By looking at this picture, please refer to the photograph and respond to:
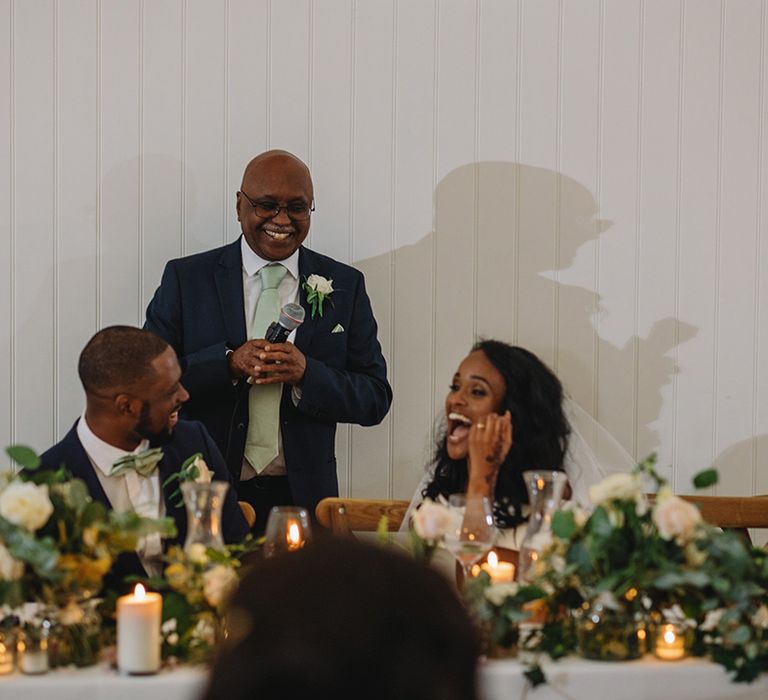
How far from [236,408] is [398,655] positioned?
3.08 metres

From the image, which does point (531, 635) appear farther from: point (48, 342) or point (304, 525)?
point (48, 342)

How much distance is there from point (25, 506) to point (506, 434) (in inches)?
56.3

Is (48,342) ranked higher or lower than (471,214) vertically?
lower

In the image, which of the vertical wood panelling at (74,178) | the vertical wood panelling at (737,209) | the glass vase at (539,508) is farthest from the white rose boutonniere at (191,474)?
the vertical wood panelling at (737,209)

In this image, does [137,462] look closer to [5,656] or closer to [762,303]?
[5,656]

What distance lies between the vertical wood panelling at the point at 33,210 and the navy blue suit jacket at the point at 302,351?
1.74 feet

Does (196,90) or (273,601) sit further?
(196,90)

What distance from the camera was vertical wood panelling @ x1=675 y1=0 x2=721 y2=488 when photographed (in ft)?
14.7

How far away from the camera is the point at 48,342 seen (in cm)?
427

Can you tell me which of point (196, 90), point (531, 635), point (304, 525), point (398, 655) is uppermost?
point (196, 90)

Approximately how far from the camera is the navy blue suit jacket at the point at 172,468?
2836mm

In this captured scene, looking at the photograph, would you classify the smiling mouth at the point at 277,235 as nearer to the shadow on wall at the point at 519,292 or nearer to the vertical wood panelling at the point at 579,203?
the shadow on wall at the point at 519,292

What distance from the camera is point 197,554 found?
207 cm

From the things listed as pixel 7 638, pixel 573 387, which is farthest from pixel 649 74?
pixel 7 638
